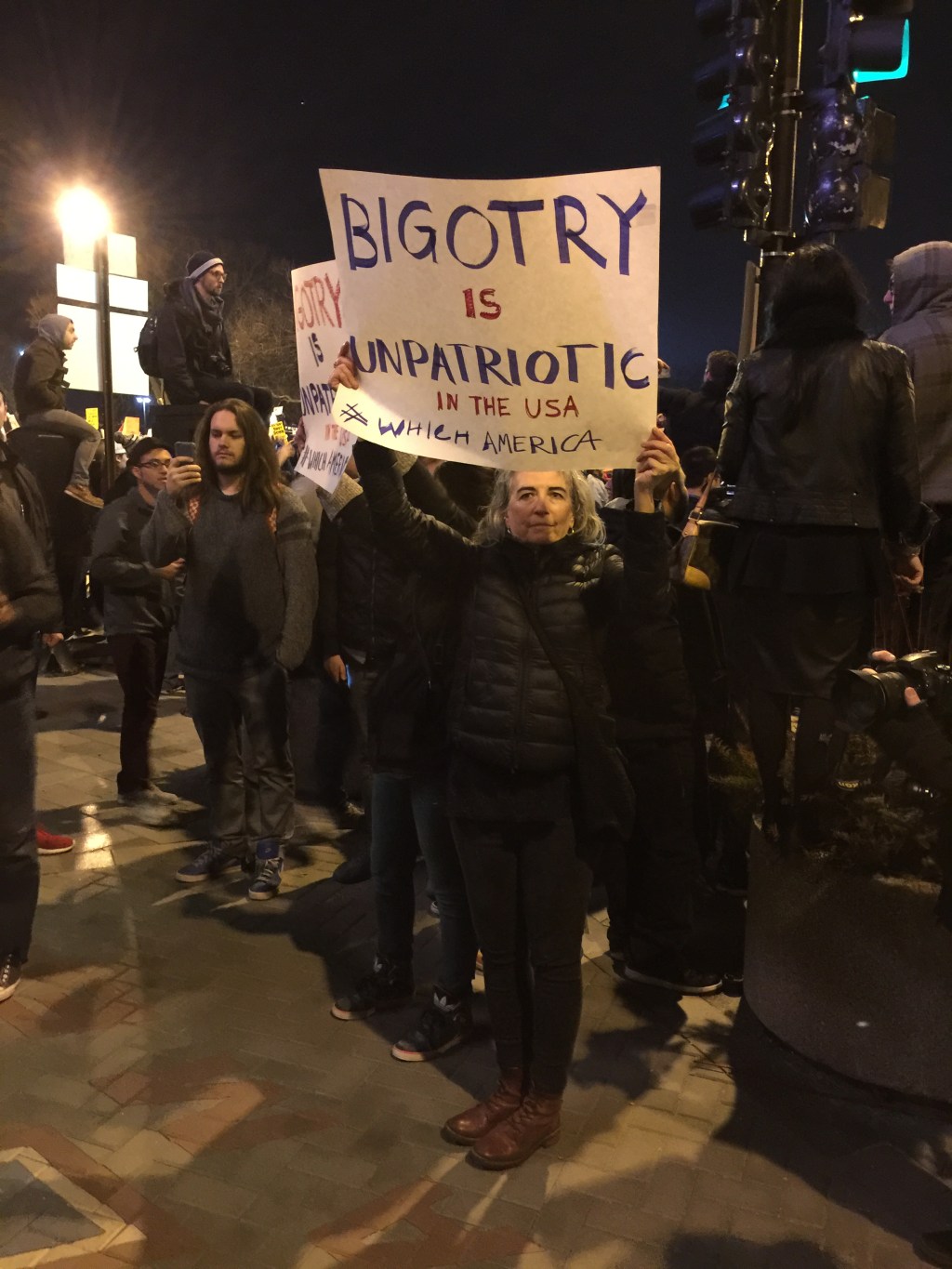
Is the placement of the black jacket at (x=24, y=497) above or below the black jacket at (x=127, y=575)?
above

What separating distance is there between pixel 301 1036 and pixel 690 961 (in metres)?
→ 1.55

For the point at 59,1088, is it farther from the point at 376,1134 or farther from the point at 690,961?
the point at 690,961

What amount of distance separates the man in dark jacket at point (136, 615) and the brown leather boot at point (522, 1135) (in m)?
3.50

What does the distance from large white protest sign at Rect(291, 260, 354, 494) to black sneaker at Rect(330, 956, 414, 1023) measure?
5.94 ft

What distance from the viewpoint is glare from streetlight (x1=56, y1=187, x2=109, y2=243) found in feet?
35.3

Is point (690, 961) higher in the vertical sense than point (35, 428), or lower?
lower

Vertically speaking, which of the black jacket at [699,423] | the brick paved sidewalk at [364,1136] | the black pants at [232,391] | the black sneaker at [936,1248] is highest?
the black pants at [232,391]

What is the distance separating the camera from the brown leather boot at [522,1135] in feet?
10.4

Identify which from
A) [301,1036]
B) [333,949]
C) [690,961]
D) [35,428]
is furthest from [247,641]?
[35,428]

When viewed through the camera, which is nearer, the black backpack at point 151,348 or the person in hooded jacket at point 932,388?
the person in hooded jacket at point 932,388

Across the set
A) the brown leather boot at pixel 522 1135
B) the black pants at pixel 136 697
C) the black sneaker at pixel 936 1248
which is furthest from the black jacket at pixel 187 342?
the black sneaker at pixel 936 1248

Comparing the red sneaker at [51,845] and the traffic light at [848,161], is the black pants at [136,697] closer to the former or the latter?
the red sneaker at [51,845]

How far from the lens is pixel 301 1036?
391cm

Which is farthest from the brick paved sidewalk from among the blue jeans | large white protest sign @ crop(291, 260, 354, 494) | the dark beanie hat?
the dark beanie hat
